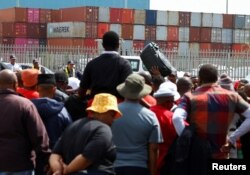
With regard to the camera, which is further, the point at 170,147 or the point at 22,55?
the point at 22,55

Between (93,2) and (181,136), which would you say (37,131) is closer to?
(181,136)

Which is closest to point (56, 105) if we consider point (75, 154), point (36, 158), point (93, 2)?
point (36, 158)

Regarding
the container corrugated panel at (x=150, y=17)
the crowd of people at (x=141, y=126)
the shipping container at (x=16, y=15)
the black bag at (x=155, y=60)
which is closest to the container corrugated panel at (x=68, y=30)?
the shipping container at (x=16, y=15)

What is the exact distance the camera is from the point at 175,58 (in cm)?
2434

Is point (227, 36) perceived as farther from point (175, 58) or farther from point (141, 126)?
point (141, 126)

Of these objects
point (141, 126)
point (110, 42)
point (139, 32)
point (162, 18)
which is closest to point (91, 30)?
point (139, 32)

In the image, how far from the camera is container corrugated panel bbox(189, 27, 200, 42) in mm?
51938

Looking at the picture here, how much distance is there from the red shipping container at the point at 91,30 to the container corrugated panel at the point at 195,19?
31.5ft

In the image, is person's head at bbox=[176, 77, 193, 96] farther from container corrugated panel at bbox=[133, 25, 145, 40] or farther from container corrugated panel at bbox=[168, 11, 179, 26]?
container corrugated panel at bbox=[168, 11, 179, 26]

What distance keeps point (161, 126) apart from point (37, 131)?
122cm

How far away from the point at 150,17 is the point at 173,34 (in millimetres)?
2581

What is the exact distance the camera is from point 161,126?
19.0ft

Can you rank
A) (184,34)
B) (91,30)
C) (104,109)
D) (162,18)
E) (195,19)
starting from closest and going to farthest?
1. (104,109)
2. (91,30)
3. (162,18)
4. (184,34)
5. (195,19)

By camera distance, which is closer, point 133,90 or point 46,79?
point 133,90
